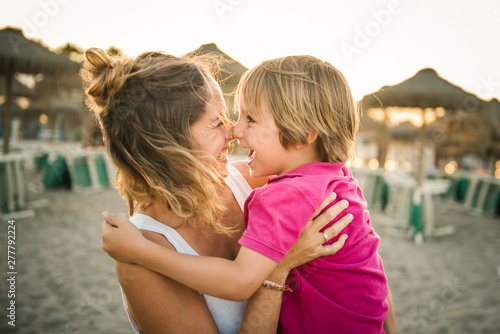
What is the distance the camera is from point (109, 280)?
446 cm

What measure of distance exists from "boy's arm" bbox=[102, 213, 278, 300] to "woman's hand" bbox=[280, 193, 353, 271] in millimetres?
137

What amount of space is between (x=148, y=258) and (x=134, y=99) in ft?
1.86

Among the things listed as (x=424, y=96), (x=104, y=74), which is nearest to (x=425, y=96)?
(x=424, y=96)

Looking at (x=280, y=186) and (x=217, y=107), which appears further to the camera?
(x=217, y=107)

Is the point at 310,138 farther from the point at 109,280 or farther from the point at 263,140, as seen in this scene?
the point at 109,280

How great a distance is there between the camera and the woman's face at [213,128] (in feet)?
4.35

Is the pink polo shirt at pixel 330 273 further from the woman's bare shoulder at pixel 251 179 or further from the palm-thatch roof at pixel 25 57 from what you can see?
the palm-thatch roof at pixel 25 57

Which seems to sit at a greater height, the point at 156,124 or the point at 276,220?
the point at 156,124

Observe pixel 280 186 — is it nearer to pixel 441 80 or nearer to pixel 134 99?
pixel 134 99

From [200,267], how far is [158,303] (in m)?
0.19

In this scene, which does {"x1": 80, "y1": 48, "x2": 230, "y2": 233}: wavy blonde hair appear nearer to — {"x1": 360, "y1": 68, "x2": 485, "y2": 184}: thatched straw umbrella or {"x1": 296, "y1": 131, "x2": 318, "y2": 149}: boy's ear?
{"x1": 296, "y1": 131, "x2": 318, "y2": 149}: boy's ear

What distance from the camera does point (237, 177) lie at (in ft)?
5.32

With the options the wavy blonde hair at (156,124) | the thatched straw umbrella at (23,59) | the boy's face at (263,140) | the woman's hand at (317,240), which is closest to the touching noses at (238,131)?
the boy's face at (263,140)

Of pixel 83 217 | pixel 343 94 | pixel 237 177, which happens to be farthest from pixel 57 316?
pixel 83 217
